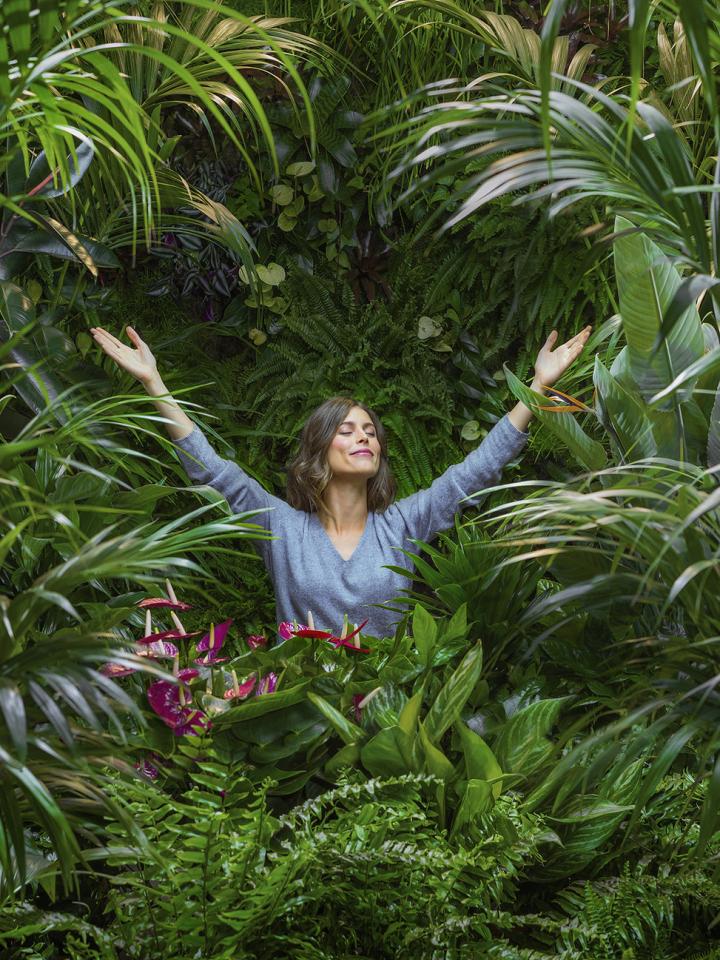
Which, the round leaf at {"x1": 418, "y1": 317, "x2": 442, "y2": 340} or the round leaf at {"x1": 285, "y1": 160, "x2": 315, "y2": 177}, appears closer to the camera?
the round leaf at {"x1": 285, "y1": 160, "x2": 315, "y2": 177}

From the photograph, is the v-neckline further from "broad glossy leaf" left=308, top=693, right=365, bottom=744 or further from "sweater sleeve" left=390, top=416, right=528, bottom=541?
"broad glossy leaf" left=308, top=693, right=365, bottom=744

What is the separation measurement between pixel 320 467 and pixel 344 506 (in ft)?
0.39

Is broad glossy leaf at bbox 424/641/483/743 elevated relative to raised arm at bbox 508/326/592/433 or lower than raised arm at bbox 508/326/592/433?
lower

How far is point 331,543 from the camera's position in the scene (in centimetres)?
264

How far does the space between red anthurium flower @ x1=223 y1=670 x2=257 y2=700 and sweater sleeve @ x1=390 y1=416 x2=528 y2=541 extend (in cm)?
102

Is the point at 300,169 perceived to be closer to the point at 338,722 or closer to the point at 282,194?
the point at 282,194

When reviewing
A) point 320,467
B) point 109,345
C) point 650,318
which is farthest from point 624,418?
point 109,345

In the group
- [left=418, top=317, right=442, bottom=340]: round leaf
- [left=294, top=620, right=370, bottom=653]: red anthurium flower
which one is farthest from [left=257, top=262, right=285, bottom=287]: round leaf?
[left=294, top=620, right=370, bottom=653]: red anthurium flower

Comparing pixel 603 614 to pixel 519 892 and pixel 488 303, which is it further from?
pixel 488 303

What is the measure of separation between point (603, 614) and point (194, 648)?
0.65m

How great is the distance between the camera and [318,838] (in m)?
1.34

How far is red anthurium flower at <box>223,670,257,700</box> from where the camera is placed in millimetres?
1467

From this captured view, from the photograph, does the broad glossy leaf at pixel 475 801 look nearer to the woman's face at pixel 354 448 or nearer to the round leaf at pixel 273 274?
the woman's face at pixel 354 448

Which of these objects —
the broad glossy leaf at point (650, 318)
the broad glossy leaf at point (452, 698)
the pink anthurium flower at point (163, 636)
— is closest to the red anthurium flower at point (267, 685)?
the pink anthurium flower at point (163, 636)
